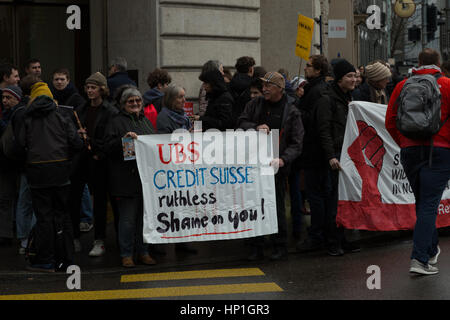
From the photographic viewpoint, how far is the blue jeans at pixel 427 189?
23.8 ft

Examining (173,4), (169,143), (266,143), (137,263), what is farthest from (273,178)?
(173,4)

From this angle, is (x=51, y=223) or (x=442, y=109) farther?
(x=51, y=223)

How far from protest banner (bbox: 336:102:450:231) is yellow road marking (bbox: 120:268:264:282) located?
Answer: 1413 millimetres

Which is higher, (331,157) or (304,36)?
(304,36)

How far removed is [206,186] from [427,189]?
7.66ft

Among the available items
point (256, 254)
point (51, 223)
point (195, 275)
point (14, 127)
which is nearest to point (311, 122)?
point (256, 254)

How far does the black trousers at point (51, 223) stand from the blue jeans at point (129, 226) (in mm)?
536

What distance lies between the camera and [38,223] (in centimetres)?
802

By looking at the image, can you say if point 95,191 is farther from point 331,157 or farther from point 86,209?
point 331,157

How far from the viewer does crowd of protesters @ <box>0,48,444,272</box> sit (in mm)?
8016

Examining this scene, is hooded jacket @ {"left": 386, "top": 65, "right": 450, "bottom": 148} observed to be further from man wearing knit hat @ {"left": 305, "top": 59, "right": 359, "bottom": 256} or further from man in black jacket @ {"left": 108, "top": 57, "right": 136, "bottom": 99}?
man in black jacket @ {"left": 108, "top": 57, "right": 136, "bottom": 99}

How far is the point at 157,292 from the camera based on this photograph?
7.00 metres
